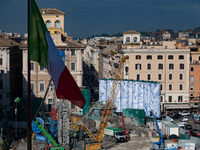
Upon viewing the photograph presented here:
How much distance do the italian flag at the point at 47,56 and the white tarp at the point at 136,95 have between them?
48.9 metres

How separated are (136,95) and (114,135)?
16274 millimetres

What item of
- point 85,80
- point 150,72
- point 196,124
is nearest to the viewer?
point 196,124

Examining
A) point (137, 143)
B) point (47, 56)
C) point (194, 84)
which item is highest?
point (47, 56)

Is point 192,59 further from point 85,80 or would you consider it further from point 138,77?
point 85,80

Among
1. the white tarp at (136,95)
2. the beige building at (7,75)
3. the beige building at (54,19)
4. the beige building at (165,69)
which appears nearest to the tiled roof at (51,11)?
the beige building at (54,19)

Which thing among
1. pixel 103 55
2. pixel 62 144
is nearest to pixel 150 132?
pixel 62 144

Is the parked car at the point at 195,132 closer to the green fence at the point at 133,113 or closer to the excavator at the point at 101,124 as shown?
the green fence at the point at 133,113

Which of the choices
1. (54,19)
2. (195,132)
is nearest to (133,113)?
(195,132)

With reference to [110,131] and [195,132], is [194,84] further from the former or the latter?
[110,131]

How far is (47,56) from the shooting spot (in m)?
13.0

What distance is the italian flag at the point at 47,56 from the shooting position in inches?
492

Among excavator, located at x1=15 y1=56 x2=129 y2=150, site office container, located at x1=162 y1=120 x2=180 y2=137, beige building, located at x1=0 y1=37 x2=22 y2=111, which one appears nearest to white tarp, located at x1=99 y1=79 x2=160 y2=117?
excavator, located at x1=15 y1=56 x2=129 y2=150

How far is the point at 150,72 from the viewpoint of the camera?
69.0 metres

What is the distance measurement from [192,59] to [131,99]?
15706 mm
